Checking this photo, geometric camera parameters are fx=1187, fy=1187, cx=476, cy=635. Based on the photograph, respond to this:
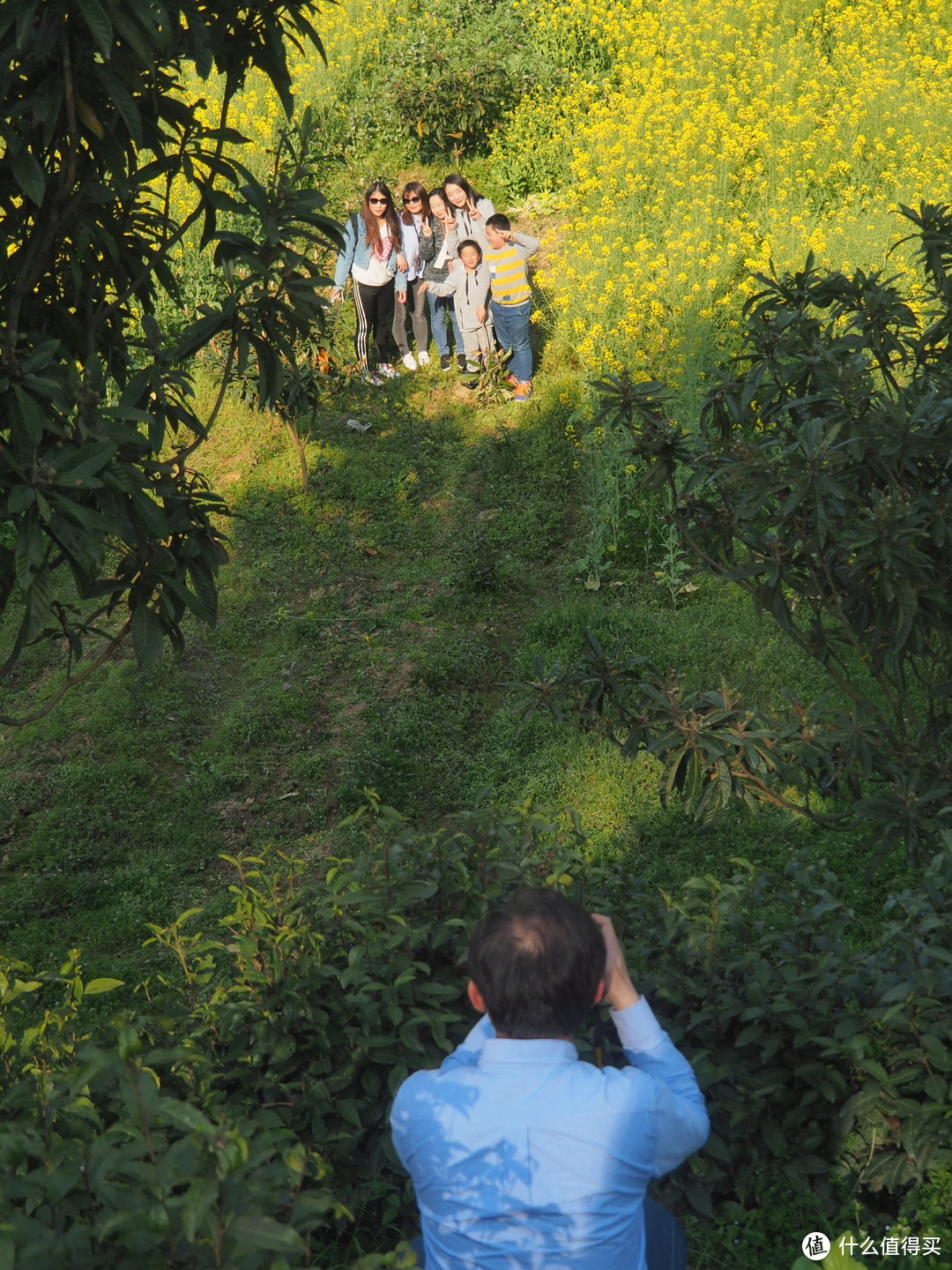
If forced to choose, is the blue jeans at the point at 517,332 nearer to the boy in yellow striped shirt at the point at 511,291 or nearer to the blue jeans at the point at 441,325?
the boy in yellow striped shirt at the point at 511,291

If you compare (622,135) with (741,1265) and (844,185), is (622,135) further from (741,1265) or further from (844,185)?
(741,1265)

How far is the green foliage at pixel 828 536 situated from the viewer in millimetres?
3064

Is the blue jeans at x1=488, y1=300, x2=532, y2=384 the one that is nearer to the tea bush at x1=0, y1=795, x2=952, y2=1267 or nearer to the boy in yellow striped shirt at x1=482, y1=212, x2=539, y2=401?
the boy in yellow striped shirt at x1=482, y1=212, x2=539, y2=401

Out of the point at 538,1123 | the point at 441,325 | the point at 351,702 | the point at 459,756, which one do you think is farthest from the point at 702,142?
the point at 538,1123

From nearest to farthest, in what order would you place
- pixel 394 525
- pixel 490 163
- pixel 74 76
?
1. pixel 74 76
2. pixel 394 525
3. pixel 490 163

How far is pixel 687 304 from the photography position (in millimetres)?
8352

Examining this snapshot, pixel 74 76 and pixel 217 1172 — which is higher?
pixel 74 76

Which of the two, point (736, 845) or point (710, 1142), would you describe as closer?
point (710, 1142)

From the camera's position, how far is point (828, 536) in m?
3.25

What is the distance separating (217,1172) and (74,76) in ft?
7.54

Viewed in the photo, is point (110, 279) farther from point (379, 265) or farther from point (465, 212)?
point (465, 212)

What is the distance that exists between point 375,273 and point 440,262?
55cm

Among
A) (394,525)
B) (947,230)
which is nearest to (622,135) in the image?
(394,525)

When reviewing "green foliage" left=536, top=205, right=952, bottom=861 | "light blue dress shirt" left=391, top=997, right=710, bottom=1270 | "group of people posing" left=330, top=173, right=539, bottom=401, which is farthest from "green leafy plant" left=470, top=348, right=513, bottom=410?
"light blue dress shirt" left=391, top=997, right=710, bottom=1270
